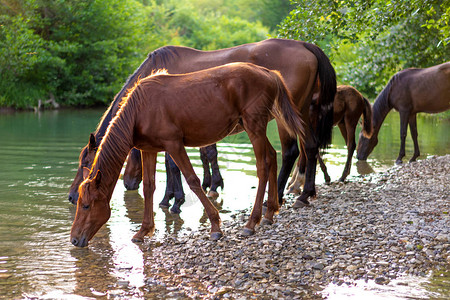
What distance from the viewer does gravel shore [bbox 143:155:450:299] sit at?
4387mm

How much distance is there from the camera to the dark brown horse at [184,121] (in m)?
5.34

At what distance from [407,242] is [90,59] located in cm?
2835

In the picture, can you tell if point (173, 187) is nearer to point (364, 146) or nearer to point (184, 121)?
point (184, 121)

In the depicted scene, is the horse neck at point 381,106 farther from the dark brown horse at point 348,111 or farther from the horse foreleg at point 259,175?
the horse foreleg at point 259,175

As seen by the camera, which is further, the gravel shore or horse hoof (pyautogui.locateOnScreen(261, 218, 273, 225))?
horse hoof (pyautogui.locateOnScreen(261, 218, 273, 225))

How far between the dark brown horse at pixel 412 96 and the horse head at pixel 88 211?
8.24m

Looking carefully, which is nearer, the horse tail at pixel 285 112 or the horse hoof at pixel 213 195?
the horse tail at pixel 285 112

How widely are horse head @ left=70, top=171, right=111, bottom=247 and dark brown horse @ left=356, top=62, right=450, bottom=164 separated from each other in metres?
8.24


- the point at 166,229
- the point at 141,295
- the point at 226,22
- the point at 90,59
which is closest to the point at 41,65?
the point at 90,59

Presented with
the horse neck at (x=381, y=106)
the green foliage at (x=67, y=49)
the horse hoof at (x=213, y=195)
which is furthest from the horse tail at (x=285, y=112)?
the green foliage at (x=67, y=49)

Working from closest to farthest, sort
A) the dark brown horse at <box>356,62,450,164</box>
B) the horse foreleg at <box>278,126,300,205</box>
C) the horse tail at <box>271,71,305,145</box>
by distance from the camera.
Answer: the horse tail at <box>271,71,305,145</box> → the horse foreleg at <box>278,126,300,205</box> → the dark brown horse at <box>356,62,450,164</box>

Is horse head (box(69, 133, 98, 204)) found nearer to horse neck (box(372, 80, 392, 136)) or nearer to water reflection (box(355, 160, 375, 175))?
water reflection (box(355, 160, 375, 175))

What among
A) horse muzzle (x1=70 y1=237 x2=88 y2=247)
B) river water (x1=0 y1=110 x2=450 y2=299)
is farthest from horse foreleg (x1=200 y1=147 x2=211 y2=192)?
horse muzzle (x1=70 y1=237 x2=88 y2=247)

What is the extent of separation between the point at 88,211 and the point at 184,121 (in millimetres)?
1354
